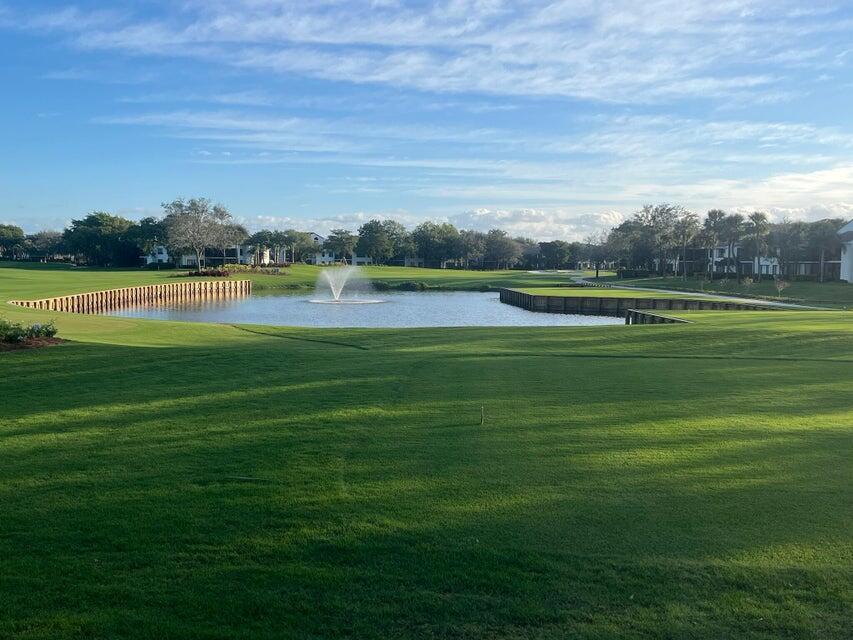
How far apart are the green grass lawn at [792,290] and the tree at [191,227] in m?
62.0

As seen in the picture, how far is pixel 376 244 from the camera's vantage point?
154 metres

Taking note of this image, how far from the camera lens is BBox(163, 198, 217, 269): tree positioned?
9962cm

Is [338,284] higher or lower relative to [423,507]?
lower

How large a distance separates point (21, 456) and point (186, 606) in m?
4.55

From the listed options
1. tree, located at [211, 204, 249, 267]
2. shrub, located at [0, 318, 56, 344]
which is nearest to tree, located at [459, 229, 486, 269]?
tree, located at [211, 204, 249, 267]

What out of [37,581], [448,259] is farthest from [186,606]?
[448,259]

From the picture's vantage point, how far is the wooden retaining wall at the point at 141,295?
47.7 metres

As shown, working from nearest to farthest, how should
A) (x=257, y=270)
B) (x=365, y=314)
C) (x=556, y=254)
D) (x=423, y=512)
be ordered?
(x=423, y=512), (x=365, y=314), (x=257, y=270), (x=556, y=254)

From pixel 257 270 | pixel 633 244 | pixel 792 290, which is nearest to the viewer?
pixel 792 290

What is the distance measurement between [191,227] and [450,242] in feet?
228

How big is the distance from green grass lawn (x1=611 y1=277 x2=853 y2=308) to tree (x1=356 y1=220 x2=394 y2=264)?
260ft

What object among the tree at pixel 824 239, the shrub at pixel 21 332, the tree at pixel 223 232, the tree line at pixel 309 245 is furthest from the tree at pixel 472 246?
the shrub at pixel 21 332

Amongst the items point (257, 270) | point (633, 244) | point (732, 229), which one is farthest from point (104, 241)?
point (732, 229)

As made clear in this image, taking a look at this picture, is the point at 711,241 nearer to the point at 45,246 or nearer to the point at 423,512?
the point at 423,512
